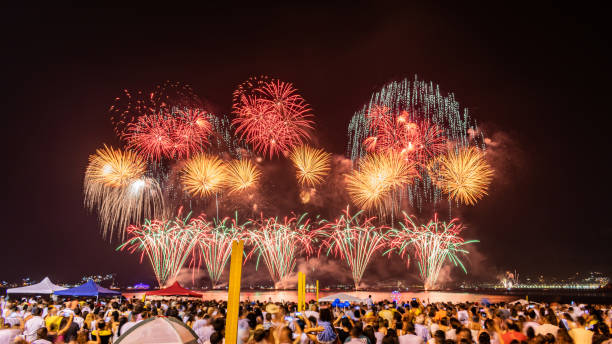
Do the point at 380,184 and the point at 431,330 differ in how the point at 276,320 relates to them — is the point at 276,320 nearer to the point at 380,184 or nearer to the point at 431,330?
the point at 431,330

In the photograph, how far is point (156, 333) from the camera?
407 centimetres

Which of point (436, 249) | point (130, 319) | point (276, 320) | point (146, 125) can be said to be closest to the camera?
point (276, 320)

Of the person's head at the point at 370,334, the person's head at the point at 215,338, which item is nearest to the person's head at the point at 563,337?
the person's head at the point at 370,334

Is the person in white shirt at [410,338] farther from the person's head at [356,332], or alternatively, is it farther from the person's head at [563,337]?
the person's head at [563,337]

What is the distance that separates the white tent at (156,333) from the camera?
4.03 meters

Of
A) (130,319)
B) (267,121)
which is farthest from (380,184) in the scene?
(130,319)

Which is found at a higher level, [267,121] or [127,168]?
[267,121]

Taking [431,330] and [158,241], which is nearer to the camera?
[431,330]

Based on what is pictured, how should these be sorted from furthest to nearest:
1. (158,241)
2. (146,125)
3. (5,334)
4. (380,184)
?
(158,241), (380,184), (146,125), (5,334)

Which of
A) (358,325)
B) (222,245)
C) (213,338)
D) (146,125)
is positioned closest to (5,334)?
(213,338)

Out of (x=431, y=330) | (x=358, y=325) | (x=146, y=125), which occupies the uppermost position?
(x=146, y=125)

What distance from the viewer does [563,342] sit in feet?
22.8

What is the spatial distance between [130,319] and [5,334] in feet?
8.31

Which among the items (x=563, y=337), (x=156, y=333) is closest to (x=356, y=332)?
(x=156, y=333)
